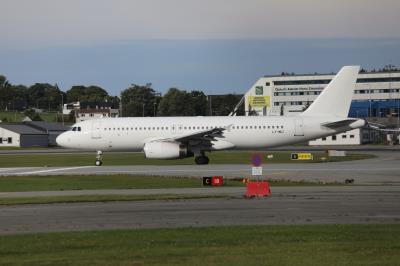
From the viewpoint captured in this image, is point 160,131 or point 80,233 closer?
point 80,233

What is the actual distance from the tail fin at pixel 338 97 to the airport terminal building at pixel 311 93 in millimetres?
89454

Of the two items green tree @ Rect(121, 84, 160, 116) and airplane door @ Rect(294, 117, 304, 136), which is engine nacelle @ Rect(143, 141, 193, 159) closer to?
airplane door @ Rect(294, 117, 304, 136)

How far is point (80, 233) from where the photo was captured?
669 inches

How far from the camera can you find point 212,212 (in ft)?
69.9

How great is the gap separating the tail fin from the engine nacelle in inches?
413

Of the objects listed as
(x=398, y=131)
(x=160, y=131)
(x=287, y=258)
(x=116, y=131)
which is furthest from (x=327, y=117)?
(x=398, y=131)

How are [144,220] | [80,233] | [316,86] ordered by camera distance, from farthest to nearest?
1. [316,86]
2. [144,220]
3. [80,233]

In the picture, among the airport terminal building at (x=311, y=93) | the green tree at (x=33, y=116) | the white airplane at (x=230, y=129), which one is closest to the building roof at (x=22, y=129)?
the green tree at (x=33, y=116)

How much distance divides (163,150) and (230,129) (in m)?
5.86

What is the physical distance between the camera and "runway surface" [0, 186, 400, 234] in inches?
739

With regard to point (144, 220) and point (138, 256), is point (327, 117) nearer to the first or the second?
point (144, 220)

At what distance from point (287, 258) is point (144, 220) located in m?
7.27

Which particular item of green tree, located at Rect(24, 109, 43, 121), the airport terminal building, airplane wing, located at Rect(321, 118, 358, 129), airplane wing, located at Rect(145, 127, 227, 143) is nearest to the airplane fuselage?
airplane wing, located at Rect(321, 118, 358, 129)

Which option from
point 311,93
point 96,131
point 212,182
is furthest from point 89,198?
point 311,93
